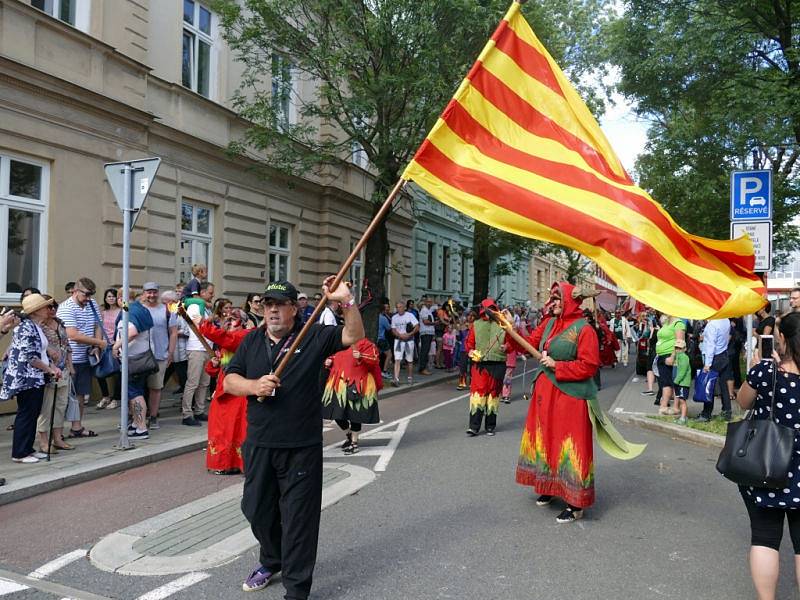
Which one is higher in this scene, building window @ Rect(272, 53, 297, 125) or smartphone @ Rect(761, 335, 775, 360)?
building window @ Rect(272, 53, 297, 125)

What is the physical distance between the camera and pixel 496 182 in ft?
14.2

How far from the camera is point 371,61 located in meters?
13.9

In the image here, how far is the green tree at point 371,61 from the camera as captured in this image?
42.7ft

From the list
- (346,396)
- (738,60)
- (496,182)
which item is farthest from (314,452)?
(738,60)

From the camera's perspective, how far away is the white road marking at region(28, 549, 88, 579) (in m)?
4.28

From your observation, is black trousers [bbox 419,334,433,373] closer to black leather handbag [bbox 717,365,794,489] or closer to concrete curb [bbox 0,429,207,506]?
concrete curb [bbox 0,429,207,506]

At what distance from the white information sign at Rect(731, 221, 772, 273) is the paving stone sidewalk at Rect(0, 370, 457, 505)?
7.48 meters

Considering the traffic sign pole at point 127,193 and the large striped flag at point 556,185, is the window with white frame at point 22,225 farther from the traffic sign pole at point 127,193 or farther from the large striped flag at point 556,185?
the large striped flag at point 556,185

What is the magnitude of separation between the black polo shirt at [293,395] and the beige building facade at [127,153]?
27.2ft

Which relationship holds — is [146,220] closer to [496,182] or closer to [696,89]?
[496,182]

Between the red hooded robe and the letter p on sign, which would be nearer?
the red hooded robe

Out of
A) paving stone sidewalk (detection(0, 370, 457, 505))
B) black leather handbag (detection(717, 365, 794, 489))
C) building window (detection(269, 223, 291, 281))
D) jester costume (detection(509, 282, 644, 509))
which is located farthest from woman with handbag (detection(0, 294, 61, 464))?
building window (detection(269, 223, 291, 281))

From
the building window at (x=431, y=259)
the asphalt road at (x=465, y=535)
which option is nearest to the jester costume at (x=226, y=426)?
the asphalt road at (x=465, y=535)

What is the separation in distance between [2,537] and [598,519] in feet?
15.2
